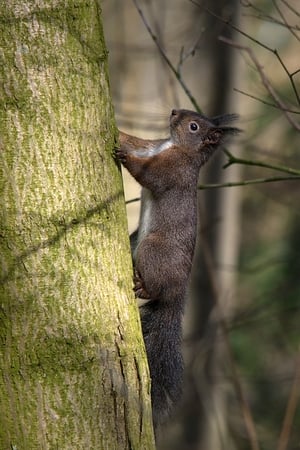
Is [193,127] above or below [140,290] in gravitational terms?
above

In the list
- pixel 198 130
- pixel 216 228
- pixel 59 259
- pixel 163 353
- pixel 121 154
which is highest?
pixel 216 228

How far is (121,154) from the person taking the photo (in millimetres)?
2807

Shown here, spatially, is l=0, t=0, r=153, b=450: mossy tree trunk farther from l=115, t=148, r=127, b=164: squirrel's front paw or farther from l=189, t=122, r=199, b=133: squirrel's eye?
l=189, t=122, r=199, b=133: squirrel's eye

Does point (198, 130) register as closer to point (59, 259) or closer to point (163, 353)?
point (163, 353)

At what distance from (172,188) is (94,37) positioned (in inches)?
44.6

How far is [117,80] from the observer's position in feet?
23.3

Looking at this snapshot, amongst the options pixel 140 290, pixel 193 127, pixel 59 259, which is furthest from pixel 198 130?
pixel 59 259

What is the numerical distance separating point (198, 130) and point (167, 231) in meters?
0.66

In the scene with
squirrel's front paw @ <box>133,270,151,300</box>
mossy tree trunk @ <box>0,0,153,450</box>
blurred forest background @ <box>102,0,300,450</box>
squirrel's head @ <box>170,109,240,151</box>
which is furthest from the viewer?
blurred forest background @ <box>102,0,300,450</box>

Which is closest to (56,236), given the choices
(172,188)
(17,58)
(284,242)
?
(17,58)

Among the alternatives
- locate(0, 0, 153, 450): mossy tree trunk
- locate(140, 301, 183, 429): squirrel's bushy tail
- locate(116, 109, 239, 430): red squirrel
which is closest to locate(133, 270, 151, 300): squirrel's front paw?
locate(116, 109, 239, 430): red squirrel

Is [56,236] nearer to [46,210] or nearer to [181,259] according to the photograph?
[46,210]

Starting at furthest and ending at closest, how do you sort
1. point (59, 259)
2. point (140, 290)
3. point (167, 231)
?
point (167, 231)
point (140, 290)
point (59, 259)

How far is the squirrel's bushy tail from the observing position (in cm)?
308
